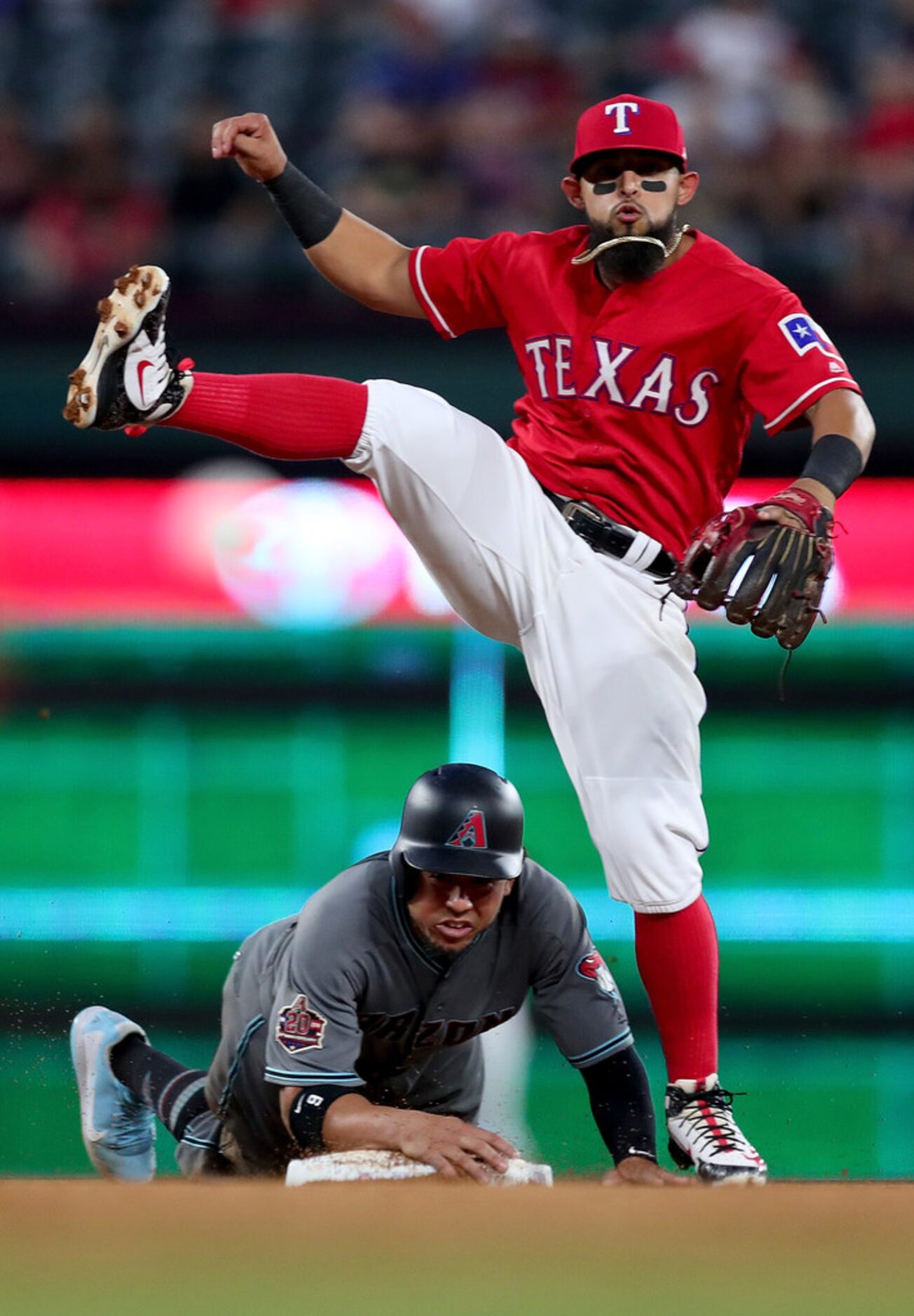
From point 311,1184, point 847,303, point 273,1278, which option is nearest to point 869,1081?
point 847,303

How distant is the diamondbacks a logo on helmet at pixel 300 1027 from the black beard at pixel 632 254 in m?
1.27

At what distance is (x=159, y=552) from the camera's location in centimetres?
809

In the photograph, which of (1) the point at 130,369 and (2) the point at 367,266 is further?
(2) the point at 367,266

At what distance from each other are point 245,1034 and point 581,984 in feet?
2.07

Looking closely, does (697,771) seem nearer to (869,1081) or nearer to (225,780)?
A: (869,1081)

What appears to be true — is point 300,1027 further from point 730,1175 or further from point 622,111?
point 622,111

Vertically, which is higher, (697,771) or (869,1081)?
(697,771)

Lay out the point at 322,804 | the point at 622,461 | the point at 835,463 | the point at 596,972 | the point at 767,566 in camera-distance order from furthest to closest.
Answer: the point at 322,804, the point at 596,972, the point at 622,461, the point at 835,463, the point at 767,566

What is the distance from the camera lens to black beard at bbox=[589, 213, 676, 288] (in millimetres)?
2928

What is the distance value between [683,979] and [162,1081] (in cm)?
106

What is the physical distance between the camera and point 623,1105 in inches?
118

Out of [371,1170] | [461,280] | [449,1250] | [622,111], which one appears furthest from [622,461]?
[449,1250]

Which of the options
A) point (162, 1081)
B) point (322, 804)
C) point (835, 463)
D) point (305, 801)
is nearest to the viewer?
point (835, 463)

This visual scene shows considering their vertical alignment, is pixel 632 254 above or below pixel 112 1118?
above
